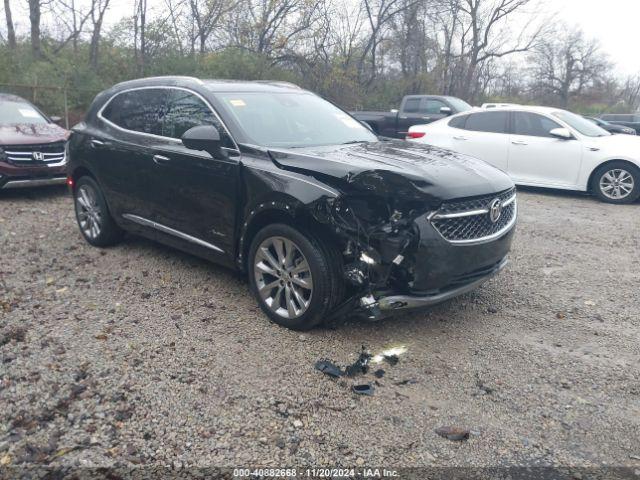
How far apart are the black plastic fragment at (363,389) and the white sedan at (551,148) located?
7600 millimetres

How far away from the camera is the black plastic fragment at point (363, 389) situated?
132 inches

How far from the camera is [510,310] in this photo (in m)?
4.59

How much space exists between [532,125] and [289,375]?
8197 millimetres

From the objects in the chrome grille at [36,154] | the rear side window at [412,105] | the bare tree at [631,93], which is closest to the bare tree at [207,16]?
the rear side window at [412,105]

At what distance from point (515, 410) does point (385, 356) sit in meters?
0.93

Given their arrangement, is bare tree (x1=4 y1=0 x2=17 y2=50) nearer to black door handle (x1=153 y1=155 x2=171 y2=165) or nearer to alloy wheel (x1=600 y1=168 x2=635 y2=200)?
black door handle (x1=153 y1=155 x2=171 y2=165)

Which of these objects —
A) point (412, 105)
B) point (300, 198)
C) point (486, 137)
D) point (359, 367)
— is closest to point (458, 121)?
point (486, 137)

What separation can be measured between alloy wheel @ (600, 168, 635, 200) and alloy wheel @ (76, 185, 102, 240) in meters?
7.93

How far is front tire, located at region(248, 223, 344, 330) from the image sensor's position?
379cm

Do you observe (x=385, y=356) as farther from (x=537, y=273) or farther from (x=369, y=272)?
(x=537, y=273)

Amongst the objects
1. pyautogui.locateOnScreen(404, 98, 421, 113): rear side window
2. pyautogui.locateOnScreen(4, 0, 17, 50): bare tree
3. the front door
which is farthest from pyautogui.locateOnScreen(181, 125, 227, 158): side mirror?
pyautogui.locateOnScreen(4, 0, 17, 50): bare tree

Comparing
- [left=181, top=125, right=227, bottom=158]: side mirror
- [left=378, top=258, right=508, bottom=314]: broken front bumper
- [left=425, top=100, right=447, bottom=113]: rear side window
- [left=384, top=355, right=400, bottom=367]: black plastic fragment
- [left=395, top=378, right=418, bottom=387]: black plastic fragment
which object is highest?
[left=425, top=100, right=447, bottom=113]: rear side window

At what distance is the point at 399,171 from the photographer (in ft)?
12.4

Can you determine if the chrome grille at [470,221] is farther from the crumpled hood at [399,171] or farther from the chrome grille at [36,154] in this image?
the chrome grille at [36,154]
